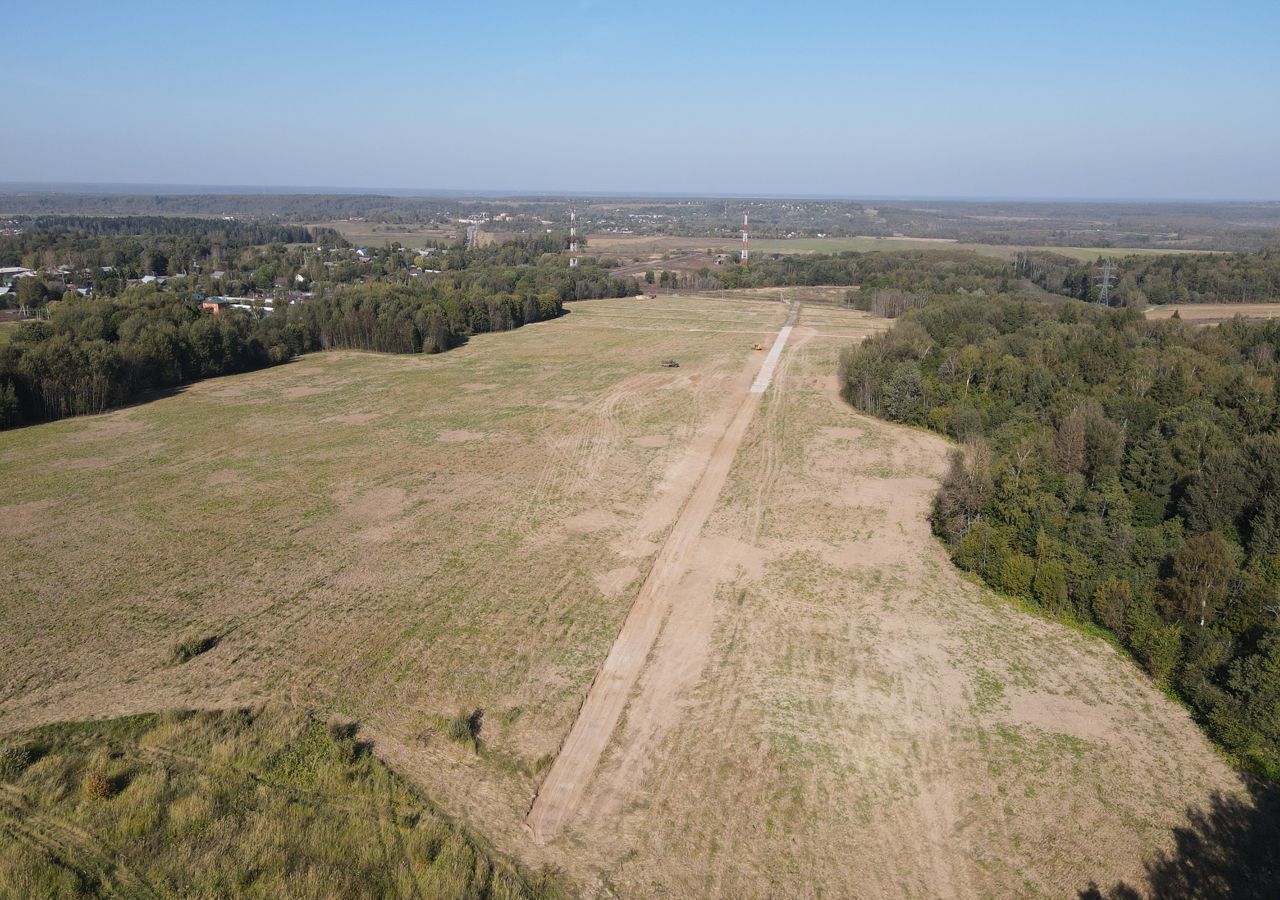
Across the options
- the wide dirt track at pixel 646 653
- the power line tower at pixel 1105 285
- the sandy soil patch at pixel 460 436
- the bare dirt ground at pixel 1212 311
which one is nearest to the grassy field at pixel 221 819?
the wide dirt track at pixel 646 653

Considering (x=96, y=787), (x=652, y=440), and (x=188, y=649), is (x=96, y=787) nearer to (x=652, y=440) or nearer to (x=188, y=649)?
(x=188, y=649)

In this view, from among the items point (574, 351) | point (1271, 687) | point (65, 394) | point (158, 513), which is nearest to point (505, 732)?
point (1271, 687)

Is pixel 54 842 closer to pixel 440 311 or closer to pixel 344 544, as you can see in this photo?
pixel 344 544

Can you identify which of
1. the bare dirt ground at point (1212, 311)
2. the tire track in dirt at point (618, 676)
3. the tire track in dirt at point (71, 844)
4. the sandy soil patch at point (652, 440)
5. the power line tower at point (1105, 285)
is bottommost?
the tire track in dirt at point (618, 676)

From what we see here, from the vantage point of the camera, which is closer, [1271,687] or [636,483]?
[1271,687]

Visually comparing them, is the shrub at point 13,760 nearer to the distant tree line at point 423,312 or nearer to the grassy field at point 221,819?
the grassy field at point 221,819

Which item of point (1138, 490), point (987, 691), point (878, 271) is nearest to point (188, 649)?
point (987, 691)
